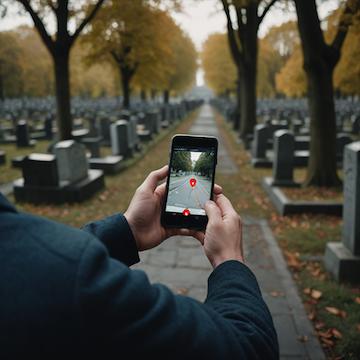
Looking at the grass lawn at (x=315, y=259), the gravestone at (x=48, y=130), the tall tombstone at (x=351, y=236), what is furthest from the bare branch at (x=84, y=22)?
the tall tombstone at (x=351, y=236)

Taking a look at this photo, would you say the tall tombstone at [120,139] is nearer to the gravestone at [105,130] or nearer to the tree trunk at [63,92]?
the tree trunk at [63,92]

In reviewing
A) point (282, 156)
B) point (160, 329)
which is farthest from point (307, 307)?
point (282, 156)

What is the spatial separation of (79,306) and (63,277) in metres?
A: 0.07

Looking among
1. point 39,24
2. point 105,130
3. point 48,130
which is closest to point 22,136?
point 105,130

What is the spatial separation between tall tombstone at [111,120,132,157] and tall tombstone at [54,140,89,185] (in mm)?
4686

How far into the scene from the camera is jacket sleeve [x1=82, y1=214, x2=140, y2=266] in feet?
5.75

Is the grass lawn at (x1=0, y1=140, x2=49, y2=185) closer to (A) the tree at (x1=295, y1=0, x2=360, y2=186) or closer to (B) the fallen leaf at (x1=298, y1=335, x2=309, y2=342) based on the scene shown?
(A) the tree at (x1=295, y1=0, x2=360, y2=186)

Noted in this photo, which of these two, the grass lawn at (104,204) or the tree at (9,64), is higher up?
the tree at (9,64)

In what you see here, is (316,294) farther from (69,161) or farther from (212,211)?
(69,161)

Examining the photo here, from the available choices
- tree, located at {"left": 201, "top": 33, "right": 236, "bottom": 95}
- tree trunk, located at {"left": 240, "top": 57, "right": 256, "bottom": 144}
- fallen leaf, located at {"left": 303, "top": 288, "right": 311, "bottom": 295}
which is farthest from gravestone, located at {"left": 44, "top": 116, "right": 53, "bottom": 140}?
tree, located at {"left": 201, "top": 33, "right": 236, "bottom": 95}

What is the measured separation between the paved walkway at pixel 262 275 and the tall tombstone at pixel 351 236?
1.93 ft

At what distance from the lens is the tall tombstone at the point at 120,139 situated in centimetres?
1436

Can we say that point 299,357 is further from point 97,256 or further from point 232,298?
point 97,256

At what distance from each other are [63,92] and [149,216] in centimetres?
1163
